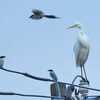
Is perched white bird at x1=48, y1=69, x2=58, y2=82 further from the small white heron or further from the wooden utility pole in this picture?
the small white heron

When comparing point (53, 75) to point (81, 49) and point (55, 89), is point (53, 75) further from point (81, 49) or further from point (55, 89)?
point (81, 49)

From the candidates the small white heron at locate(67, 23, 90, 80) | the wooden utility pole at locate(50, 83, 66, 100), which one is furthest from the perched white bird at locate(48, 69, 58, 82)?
the small white heron at locate(67, 23, 90, 80)

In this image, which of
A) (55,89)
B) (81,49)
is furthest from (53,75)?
(81,49)

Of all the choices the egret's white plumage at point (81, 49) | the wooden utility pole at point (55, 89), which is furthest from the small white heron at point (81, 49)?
the wooden utility pole at point (55, 89)

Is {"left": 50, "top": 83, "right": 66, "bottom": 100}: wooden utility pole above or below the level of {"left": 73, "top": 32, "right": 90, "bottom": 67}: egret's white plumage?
below

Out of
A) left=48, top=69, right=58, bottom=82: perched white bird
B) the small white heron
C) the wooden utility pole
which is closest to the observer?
left=48, top=69, right=58, bottom=82: perched white bird

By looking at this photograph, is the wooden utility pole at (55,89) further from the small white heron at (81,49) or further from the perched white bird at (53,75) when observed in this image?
the small white heron at (81,49)

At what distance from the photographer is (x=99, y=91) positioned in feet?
17.5

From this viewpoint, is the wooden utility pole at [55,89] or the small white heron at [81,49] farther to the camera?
the small white heron at [81,49]

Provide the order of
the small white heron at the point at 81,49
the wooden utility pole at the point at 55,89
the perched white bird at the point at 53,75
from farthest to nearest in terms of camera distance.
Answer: the small white heron at the point at 81,49 < the wooden utility pole at the point at 55,89 < the perched white bird at the point at 53,75

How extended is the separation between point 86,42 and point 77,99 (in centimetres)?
361

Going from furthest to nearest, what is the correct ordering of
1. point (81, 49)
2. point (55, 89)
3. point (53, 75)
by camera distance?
point (81, 49), point (55, 89), point (53, 75)

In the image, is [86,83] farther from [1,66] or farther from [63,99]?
[1,66]

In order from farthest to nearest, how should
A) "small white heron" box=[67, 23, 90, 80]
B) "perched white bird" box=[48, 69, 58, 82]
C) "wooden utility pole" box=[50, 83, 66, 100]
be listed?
"small white heron" box=[67, 23, 90, 80], "wooden utility pole" box=[50, 83, 66, 100], "perched white bird" box=[48, 69, 58, 82]
